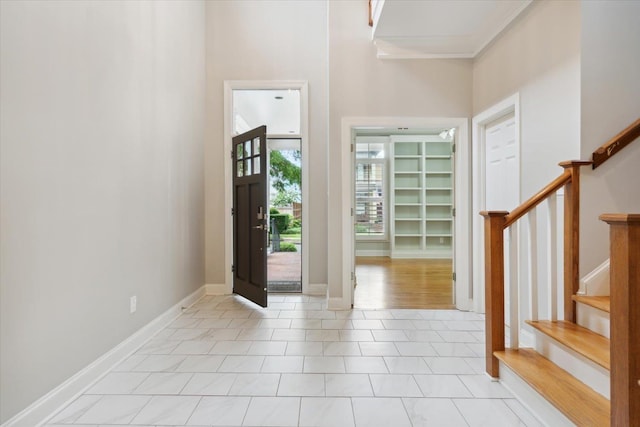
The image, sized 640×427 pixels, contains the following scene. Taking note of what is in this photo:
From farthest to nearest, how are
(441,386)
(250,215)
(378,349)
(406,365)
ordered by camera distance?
(250,215), (378,349), (406,365), (441,386)

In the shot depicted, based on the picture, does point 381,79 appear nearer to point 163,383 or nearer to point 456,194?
point 456,194

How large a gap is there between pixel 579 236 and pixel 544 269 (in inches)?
17.7

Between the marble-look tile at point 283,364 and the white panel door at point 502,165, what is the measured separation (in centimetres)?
228

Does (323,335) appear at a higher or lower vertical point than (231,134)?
lower

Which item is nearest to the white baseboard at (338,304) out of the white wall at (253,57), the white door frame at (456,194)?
the white door frame at (456,194)

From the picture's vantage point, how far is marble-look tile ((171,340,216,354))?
9.42ft

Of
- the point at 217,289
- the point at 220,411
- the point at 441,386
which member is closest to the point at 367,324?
the point at 441,386

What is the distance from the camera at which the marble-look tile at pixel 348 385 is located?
2205 mm

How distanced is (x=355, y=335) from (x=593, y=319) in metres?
1.77

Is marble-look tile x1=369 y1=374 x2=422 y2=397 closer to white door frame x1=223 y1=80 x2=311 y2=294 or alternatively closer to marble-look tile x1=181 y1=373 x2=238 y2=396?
marble-look tile x1=181 y1=373 x2=238 y2=396

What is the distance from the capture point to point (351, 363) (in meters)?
2.64

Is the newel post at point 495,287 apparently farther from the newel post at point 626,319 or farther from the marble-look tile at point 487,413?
the newel post at point 626,319

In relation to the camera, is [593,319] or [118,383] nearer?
[593,319]

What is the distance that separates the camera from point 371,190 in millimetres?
8203
